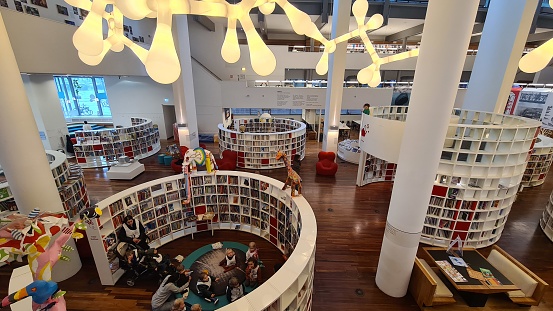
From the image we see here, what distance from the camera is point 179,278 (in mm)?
3961

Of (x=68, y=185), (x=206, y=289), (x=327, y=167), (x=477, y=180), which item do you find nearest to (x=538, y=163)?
(x=477, y=180)

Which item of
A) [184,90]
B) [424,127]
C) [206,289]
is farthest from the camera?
[184,90]

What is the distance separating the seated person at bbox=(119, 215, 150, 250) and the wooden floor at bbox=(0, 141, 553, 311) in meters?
0.73

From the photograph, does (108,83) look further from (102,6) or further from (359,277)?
(359,277)

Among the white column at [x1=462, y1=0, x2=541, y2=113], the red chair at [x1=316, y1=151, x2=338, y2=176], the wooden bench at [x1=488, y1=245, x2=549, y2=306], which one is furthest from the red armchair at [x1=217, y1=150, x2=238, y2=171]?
the white column at [x1=462, y1=0, x2=541, y2=113]

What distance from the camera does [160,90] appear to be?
40.5 ft

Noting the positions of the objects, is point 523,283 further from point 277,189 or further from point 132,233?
point 132,233

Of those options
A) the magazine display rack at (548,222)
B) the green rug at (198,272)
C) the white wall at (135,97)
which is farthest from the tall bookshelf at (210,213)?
the white wall at (135,97)

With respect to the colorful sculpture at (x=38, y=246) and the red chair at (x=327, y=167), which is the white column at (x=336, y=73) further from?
the colorful sculpture at (x=38, y=246)

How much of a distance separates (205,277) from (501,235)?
22.9ft

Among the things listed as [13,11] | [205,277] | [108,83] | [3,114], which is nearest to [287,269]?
[205,277]

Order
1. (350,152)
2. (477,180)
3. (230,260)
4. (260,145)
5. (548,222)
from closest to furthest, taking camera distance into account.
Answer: (230,260)
(477,180)
(548,222)
(260,145)
(350,152)

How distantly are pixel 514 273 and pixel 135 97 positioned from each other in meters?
15.0

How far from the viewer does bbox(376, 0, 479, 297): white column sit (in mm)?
2986
